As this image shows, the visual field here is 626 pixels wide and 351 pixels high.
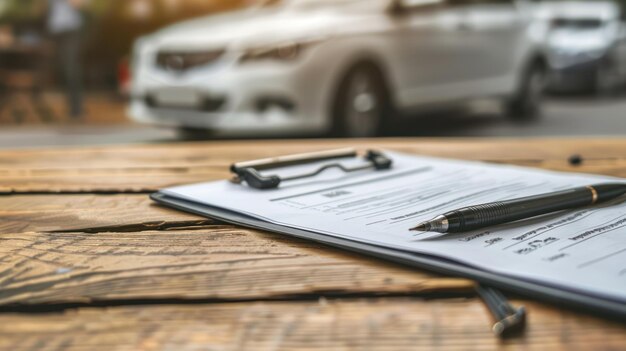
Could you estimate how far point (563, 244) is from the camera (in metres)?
0.55

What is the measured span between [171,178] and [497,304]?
23.4 inches

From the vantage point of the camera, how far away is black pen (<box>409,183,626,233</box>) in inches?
22.5

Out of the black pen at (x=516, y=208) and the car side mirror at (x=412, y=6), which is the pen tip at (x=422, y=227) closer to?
the black pen at (x=516, y=208)

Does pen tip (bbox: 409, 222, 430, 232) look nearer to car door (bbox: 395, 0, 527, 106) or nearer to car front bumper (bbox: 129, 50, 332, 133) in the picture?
car front bumper (bbox: 129, 50, 332, 133)

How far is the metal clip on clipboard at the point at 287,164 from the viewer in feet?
2.57

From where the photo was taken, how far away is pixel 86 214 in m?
0.73

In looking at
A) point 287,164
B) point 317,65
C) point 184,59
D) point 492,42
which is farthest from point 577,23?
point 287,164

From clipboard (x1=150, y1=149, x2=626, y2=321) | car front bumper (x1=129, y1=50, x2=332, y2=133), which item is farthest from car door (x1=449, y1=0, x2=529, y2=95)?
clipboard (x1=150, y1=149, x2=626, y2=321)

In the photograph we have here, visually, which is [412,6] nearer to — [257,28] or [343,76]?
[343,76]

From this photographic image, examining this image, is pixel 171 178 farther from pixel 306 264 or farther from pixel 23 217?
pixel 306 264

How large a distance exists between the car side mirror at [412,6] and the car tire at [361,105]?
15.5 inches

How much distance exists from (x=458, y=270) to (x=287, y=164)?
0.41m

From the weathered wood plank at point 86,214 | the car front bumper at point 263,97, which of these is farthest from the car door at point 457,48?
the weathered wood plank at point 86,214

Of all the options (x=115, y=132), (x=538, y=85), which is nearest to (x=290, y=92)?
(x=115, y=132)
